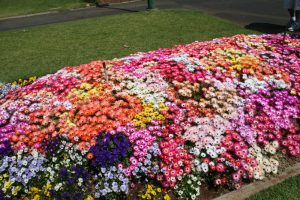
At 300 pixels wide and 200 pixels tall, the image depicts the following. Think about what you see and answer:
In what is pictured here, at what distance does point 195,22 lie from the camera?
15258mm

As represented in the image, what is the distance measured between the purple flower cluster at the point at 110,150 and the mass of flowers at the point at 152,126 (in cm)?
1

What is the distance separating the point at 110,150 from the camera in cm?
527

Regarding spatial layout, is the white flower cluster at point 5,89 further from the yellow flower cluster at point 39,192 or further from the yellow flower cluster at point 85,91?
the yellow flower cluster at point 39,192

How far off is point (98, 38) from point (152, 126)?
29.3 feet

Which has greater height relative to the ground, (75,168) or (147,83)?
(147,83)

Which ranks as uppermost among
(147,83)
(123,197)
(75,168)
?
(147,83)

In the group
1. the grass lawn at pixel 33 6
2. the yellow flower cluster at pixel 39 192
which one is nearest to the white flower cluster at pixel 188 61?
the yellow flower cluster at pixel 39 192

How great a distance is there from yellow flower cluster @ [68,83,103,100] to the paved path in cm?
862

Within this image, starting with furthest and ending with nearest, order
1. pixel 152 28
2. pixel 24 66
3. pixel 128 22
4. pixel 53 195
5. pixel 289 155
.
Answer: pixel 128 22
pixel 152 28
pixel 24 66
pixel 289 155
pixel 53 195

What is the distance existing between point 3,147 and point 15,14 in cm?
2085

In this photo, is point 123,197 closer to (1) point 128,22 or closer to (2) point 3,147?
(2) point 3,147

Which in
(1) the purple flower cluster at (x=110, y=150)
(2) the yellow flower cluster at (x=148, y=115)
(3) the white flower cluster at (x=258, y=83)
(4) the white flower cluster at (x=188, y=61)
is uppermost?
(4) the white flower cluster at (x=188, y=61)

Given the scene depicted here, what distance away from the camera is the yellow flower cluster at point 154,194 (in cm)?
477

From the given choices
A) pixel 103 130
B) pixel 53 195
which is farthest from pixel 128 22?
pixel 53 195
